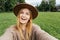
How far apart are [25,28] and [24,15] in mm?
281

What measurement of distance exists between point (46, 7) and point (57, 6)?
1.66 m

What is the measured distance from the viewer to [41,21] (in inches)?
395

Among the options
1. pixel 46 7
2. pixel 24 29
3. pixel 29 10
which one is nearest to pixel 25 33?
pixel 24 29

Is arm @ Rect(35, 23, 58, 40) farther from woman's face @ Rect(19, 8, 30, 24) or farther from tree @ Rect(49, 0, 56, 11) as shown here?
tree @ Rect(49, 0, 56, 11)

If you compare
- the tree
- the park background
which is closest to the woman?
the park background

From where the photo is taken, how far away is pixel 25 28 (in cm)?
457

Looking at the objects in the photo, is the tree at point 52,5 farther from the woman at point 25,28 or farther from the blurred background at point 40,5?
the woman at point 25,28

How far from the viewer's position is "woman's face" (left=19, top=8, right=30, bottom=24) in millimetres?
4386

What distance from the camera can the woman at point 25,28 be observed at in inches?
173

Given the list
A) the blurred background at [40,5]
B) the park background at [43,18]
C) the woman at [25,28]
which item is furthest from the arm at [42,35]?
the blurred background at [40,5]

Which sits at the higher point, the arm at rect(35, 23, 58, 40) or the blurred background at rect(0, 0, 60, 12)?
the arm at rect(35, 23, 58, 40)

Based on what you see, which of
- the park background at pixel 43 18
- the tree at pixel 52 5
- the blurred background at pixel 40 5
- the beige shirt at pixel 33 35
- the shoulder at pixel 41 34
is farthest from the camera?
the tree at pixel 52 5

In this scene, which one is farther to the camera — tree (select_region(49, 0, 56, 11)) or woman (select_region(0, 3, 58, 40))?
tree (select_region(49, 0, 56, 11))

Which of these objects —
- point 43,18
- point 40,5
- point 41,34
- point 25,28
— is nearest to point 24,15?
point 25,28
